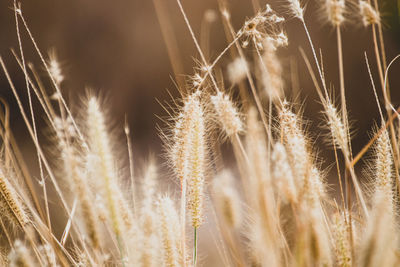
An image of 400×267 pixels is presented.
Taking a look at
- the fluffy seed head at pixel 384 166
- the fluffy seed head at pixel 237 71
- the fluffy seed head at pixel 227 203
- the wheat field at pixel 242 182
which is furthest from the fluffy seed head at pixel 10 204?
the fluffy seed head at pixel 384 166

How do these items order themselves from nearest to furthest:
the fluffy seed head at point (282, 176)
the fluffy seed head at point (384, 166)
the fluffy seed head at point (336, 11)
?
the fluffy seed head at point (282, 176), the fluffy seed head at point (336, 11), the fluffy seed head at point (384, 166)

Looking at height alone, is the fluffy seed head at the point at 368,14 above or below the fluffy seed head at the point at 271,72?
above

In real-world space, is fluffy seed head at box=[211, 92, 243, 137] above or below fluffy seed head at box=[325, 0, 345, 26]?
below

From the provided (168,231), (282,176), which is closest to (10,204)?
(168,231)

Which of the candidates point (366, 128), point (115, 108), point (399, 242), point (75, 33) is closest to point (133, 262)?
point (399, 242)

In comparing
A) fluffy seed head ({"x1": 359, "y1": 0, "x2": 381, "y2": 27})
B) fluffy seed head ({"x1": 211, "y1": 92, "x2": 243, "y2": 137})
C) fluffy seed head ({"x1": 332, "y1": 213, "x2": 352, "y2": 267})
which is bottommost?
fluffy seed head ({"x1": 332, "y1": 213, "x2": 352, "y2": 267})

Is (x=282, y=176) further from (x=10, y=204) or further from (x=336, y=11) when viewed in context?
(x=10, y=204)

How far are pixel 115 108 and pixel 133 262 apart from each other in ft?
5.42

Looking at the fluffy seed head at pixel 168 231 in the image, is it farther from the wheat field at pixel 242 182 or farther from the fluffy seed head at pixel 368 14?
the fluffy seed head at pixel 368 14

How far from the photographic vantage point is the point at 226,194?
0.62 m

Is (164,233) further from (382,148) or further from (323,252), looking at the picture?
(382,148)

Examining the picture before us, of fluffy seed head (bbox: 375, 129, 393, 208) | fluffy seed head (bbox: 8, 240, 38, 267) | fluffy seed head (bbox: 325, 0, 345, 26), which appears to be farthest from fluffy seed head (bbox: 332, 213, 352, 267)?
fluffy seed head (bbox: 8, 240, 38, 267)

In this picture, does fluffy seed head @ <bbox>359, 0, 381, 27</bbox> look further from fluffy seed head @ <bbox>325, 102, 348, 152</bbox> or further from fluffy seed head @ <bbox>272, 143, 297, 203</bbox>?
fluffy seed head @ <bbox>272, 143, 297, 203</bbox>

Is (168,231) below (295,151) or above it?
below
